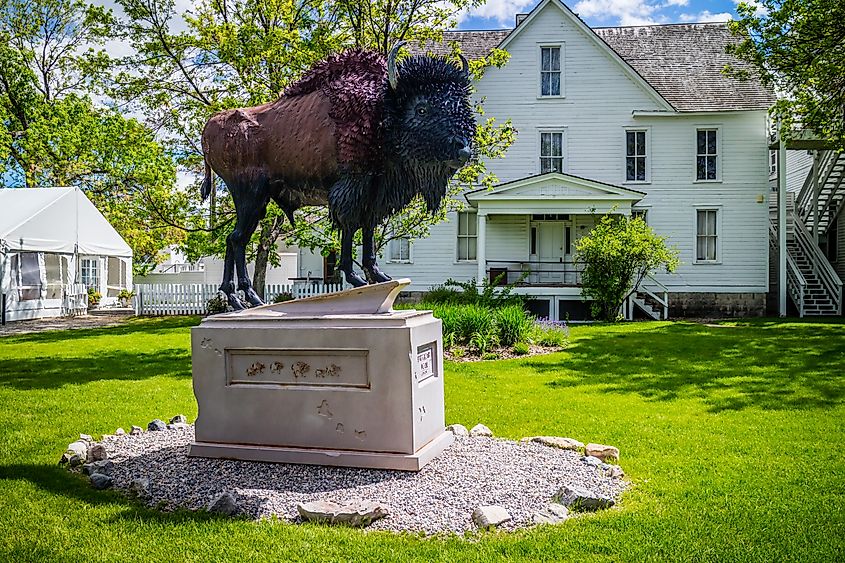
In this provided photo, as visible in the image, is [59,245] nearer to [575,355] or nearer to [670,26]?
[575,355]

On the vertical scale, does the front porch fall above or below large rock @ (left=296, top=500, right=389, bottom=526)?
above

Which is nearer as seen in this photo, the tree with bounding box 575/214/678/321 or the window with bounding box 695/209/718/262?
the tree with bounding box 575/214/678/321

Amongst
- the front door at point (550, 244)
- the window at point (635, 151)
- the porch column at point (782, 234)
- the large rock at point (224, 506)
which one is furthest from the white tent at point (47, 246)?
the porch column at point (782, 234)

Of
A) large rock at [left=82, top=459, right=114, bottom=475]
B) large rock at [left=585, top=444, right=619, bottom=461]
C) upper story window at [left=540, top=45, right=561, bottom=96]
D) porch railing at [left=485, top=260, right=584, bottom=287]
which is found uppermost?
upper story window at [left=540, top=45, right=561, bottom=96]

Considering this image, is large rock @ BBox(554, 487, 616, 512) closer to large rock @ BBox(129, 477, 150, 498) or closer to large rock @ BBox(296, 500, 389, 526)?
large rock @ BBox(296, 500, 389, 526)

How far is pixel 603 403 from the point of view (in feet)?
29.3

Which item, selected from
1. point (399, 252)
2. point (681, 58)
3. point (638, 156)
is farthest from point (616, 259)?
point (681, 58)

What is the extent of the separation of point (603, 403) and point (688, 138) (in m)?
16.7

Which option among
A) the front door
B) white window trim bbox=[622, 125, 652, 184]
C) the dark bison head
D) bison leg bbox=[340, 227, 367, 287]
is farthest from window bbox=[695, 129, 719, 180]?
bison leg bbox=[340, 227, 367, 287]

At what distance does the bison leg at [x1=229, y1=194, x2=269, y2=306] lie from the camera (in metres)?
6.47

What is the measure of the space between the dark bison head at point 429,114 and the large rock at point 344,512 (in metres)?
2.76

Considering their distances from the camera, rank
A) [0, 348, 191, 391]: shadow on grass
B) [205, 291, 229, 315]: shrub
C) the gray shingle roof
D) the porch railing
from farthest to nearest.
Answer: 1. the gray shingle roof
2. the porch railing
3. [205, 291, 229, 315]: shrub
4. [0, 348, 191, 391]: shadow on grass

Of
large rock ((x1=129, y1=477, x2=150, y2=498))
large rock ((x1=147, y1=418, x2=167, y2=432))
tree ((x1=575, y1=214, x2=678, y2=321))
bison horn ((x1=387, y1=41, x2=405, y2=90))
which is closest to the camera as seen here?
large rock ((x1=129, y1=477, x2=150, y2=498))

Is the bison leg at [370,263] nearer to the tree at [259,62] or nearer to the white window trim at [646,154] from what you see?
the tree at [259,62]
